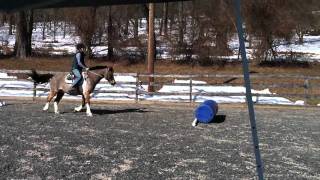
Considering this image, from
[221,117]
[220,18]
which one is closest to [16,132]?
[221,117]

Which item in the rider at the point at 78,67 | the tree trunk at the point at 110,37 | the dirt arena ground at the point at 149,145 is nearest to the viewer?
the dirt arena ground at the point at 149,145

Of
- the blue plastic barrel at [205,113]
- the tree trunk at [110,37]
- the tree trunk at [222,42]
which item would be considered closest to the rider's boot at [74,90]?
the blue plastic barrel at [205,113]

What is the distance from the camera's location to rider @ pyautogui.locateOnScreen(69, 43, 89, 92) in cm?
1650

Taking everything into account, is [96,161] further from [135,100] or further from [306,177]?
[135,100]

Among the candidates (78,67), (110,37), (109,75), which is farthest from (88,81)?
(110,37)

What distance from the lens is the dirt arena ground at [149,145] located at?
932 centimetres

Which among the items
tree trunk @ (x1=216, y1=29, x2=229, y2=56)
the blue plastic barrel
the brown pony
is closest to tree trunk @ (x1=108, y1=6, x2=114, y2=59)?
tree trunk @ (x1=216, y1=29, x2=229, y2=56)

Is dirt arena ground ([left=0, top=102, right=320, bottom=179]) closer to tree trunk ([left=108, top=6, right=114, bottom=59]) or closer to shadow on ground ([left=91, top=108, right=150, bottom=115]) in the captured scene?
shadow on ground ([left=91, top=108, right=150, bottom=115])

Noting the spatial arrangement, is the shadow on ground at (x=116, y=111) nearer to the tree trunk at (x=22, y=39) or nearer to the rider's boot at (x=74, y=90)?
the rider's boot at (x=74, y=90)

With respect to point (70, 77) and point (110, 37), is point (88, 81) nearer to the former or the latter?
point (70, 77)

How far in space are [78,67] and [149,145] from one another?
5.64 meters

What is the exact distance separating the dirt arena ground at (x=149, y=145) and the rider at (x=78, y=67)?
900 mm

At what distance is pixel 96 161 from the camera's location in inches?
393

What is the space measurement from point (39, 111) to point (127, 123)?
3.77 metres
